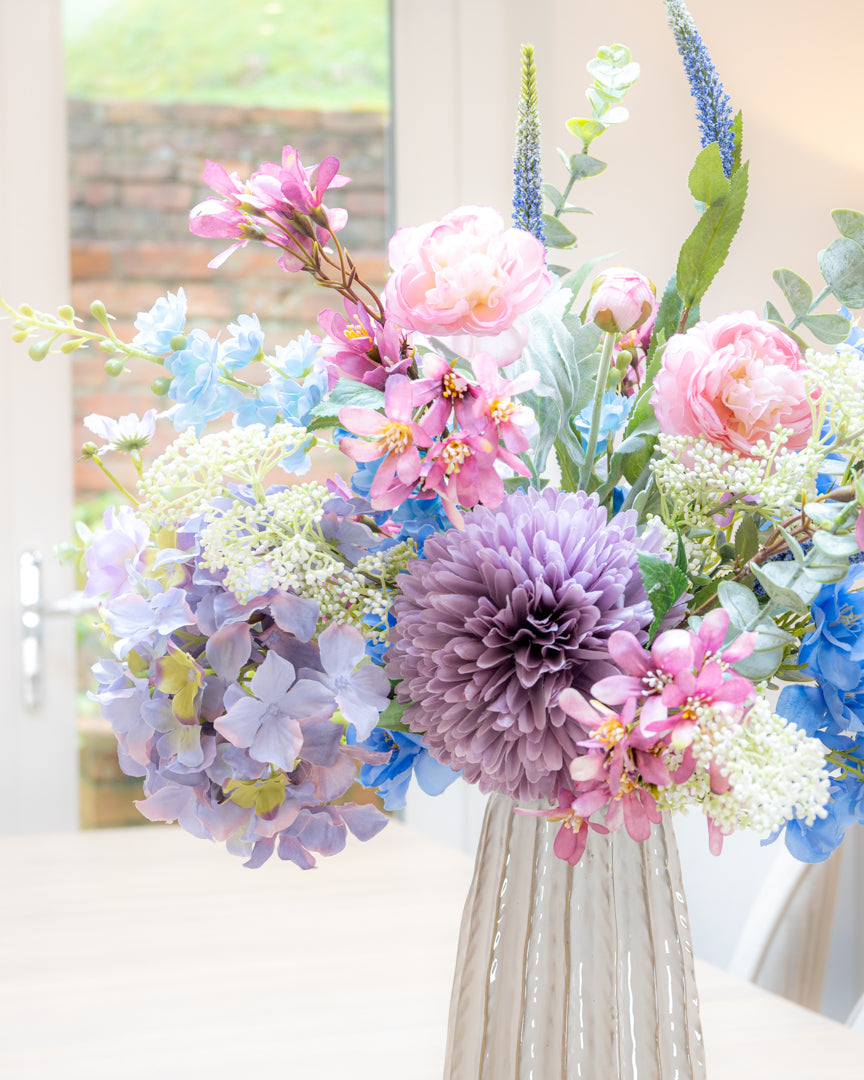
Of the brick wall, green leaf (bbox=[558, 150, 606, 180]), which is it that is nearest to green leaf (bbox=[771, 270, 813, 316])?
green leaf (bbox=[558, 150, 606, 180])

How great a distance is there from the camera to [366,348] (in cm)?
49

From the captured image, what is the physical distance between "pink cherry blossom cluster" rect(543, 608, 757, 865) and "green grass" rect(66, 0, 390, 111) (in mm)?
2171

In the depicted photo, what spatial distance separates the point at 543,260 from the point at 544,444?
0.11m

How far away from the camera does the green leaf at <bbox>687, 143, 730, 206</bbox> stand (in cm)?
51

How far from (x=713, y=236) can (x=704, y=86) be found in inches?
2.8

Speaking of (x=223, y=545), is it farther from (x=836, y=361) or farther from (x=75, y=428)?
(x=75, y=428)

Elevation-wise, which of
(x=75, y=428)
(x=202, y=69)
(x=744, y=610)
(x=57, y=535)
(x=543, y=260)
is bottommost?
(x=57, y=535)

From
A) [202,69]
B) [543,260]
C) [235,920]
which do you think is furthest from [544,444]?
[202,69]

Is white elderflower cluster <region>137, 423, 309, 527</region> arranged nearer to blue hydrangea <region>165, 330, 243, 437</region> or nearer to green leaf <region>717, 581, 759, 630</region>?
blue hydrangea <region>165, 330, 243, 437</region>

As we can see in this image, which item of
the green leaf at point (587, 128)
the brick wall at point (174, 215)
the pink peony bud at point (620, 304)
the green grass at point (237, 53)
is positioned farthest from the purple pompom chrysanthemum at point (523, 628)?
the green grass at point (237, 53)

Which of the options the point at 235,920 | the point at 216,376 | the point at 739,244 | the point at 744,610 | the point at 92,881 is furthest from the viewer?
the point at 739,244

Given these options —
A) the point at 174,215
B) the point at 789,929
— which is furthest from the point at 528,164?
the point at 174,215

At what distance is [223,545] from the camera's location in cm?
48

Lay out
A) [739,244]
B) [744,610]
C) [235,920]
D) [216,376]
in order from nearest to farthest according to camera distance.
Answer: [744,610] → [216,376] → [235,920] → [739,244]
